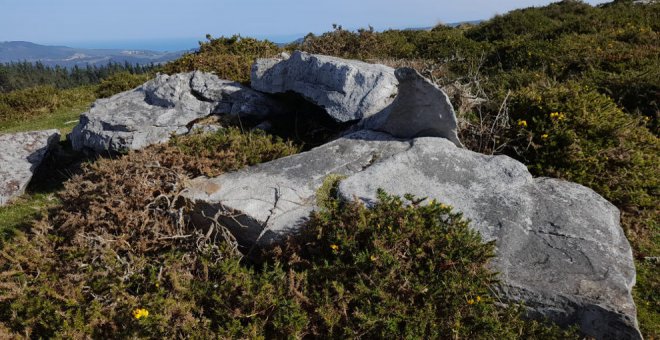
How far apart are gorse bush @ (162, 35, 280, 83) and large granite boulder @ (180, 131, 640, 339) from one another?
5470 mm

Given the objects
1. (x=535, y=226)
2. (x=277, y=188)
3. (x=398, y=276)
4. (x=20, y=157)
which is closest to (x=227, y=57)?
(x=20, y=157)

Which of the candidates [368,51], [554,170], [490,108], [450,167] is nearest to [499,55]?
[368,51]

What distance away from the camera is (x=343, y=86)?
7652 mm

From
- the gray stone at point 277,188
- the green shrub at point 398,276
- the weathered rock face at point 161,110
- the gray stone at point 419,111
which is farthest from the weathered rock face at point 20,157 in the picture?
the gray stone at point 419,111

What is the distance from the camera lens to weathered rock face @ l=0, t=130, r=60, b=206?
8.79 metres

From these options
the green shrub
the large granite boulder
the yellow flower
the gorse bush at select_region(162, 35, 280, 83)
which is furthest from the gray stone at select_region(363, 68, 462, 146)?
the gorse bush at select_region(162, 35, 280, 83)

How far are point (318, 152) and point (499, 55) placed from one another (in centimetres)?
1085

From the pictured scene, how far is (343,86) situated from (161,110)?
13.7 ft

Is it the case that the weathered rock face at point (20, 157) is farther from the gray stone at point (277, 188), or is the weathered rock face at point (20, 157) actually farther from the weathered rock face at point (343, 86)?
the weathered rock face at point (343, 86)

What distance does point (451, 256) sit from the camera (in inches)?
183

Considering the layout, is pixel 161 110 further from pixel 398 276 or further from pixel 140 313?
pixel 398 276

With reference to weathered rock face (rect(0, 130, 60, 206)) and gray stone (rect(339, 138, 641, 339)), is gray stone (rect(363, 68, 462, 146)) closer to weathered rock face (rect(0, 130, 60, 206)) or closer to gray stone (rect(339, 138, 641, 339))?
gray stone (rect(339, 138, 641, 339))

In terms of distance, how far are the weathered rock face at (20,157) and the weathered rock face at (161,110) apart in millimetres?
1197

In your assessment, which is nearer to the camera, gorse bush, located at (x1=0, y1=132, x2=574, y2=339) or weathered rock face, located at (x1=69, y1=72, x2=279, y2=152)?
gorse bush, located at (x1=0, y1=132, x2=574, y2=339)
